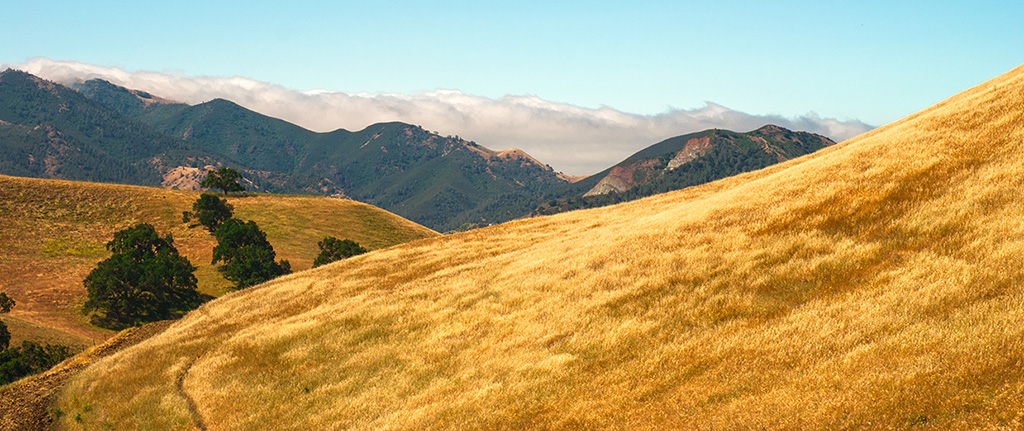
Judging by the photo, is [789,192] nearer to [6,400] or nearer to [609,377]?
[609,377]

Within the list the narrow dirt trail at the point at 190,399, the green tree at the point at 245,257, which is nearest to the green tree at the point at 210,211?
the green tree at the point at 245,257

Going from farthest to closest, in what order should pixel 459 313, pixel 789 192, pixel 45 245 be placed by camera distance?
1. pixel 45 245
2. pixel 789 192
3. pixel 459 313

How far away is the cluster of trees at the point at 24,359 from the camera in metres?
39.1

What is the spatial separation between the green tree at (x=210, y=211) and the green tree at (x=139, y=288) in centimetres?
2817

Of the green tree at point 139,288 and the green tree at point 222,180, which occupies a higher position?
the green tree at point 222,180

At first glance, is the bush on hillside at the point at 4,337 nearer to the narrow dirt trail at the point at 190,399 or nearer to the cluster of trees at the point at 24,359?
the cluster of trees at the point at 24,359

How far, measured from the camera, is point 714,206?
3177 centimetres

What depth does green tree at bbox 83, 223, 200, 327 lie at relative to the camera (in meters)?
84.2

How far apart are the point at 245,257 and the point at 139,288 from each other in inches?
688

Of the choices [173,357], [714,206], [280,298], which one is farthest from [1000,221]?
[280,298]

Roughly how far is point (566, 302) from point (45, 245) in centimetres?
13107

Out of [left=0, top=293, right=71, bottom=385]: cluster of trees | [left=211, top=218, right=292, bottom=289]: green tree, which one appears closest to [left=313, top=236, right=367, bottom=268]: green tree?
[left=211, top=218, right=292, bottom=289]: green tree

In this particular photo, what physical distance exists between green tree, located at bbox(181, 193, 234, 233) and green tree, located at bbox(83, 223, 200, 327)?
28.2m

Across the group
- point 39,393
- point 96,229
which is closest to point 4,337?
point 39,393
